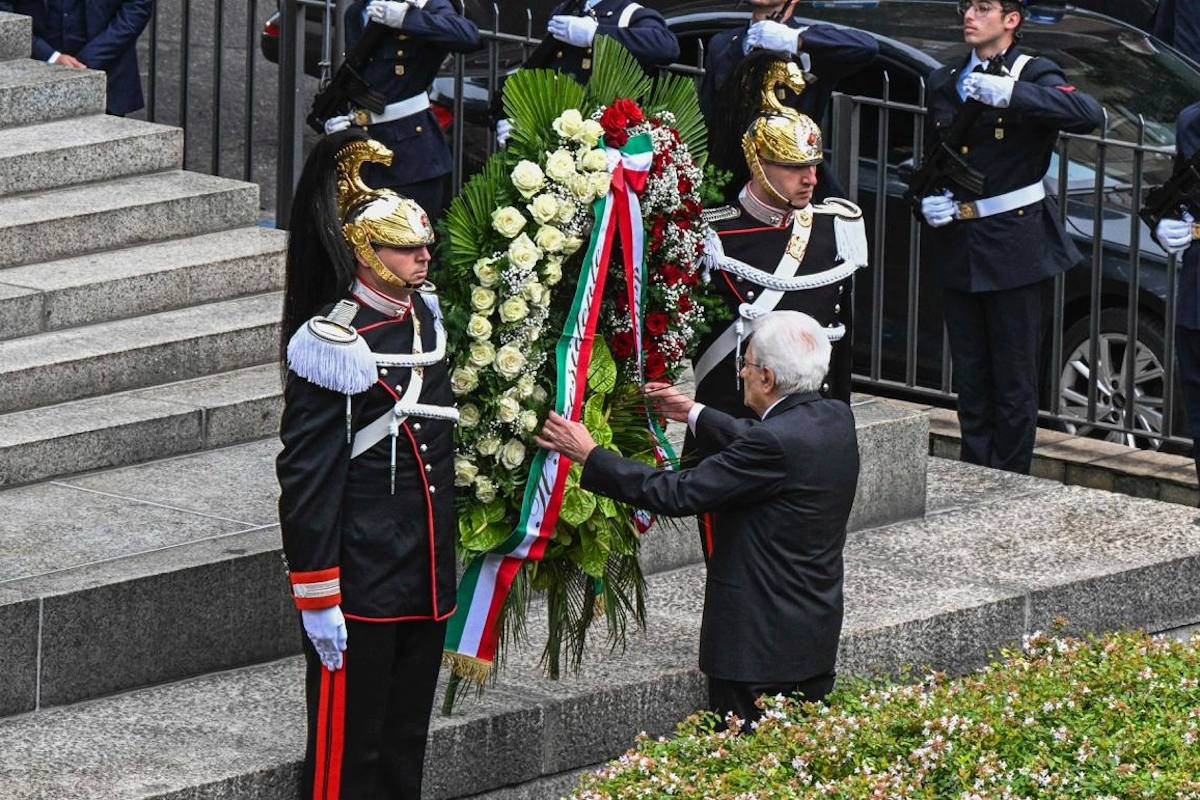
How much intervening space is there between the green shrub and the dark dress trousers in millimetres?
3606

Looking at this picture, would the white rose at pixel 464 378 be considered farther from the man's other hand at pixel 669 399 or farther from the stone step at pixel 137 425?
the stone step at pixel 137 425

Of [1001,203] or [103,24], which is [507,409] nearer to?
[1001,203]

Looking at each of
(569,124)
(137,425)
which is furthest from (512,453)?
(137,425)

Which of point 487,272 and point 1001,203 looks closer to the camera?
point 487,272

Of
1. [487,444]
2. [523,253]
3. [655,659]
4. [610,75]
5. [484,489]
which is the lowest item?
[655,659]

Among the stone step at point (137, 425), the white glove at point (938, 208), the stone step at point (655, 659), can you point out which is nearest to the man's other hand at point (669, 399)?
the stone step at point (655, 659)

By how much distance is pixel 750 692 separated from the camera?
19.1ft

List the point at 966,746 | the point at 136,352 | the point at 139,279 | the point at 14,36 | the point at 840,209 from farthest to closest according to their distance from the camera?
the point at 14,36 → the point at 139,279 → the point at 136,352 → the point at 840,209 → the point at 966,746

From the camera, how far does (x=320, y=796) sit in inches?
221

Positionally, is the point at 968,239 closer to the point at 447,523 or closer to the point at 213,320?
Result: the point at 213,320

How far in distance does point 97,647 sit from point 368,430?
1095 mm

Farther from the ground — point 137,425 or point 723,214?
point 723,214

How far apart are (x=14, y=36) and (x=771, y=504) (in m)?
4.69

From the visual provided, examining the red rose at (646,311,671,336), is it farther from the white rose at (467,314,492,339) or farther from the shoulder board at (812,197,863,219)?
the shoulder board at (812,197,863,219)
